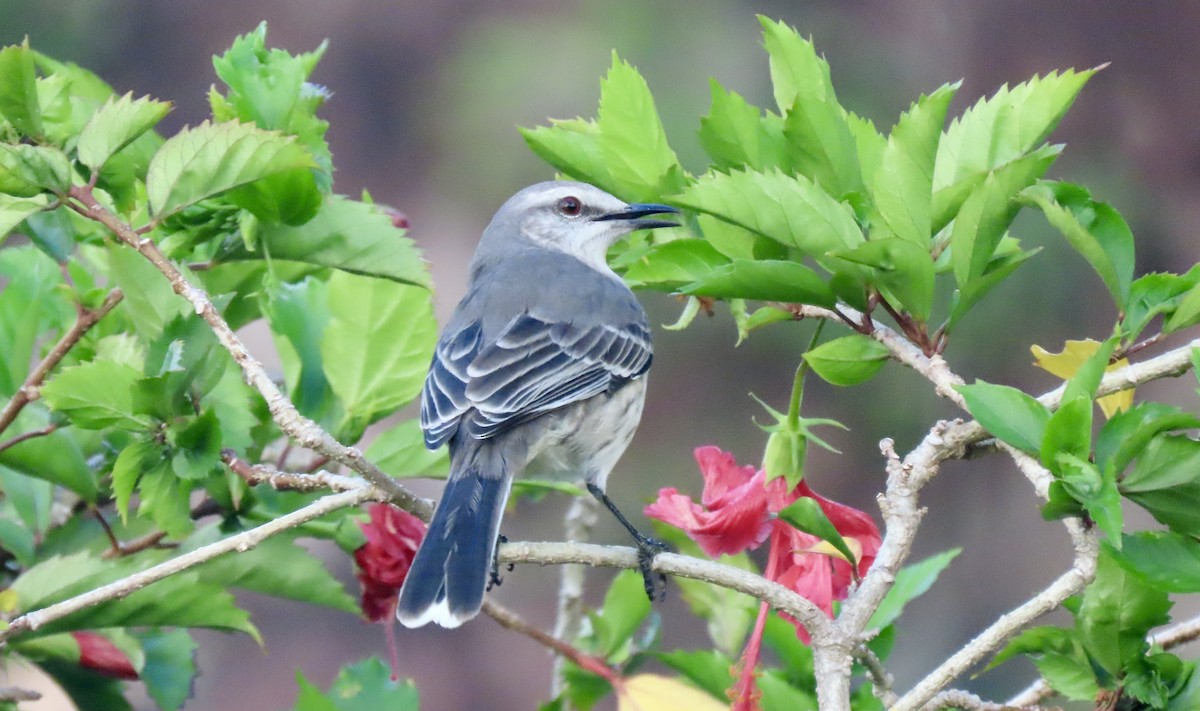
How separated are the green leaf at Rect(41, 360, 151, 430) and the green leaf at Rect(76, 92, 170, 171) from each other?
251 mm

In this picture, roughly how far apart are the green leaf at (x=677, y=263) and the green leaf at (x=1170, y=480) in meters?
0.54

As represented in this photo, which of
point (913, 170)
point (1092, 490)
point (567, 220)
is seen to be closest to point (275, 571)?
point (913, 170)

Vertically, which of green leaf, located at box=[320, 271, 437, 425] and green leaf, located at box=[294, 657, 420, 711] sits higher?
green leaf, located at box=[320, 271, 437, 425]

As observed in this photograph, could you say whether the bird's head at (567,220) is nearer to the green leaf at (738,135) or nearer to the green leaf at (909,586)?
the green leaf at (909,586)

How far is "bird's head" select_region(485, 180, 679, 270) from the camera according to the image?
3.10 meters

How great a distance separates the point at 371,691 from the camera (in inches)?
70.1

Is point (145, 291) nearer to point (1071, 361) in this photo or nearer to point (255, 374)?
point (255, 374)

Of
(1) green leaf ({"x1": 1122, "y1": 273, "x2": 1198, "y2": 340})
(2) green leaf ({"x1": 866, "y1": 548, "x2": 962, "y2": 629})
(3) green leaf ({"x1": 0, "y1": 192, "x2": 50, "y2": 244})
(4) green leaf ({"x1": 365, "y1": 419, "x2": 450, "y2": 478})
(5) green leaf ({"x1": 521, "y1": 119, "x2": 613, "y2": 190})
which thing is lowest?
(4) green leaf ({"x1": 365, "y1": 419, "x2": 450, "y2": 478})

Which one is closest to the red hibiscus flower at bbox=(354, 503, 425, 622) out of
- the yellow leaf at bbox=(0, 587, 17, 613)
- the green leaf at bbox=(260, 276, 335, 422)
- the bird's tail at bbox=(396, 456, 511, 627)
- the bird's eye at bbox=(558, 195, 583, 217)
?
the bird's tail at bbox=(396, 456, 511, 627)

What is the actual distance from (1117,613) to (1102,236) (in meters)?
0.40

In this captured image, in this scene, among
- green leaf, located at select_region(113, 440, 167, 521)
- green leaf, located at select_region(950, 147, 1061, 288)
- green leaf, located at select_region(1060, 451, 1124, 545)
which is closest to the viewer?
green leaf, located at select_region(1060, 451, 1124, 545)

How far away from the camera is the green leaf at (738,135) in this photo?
1.54 meters

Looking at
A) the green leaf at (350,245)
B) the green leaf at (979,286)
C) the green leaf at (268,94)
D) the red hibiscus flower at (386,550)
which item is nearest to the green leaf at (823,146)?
the green leaf at (979,286)

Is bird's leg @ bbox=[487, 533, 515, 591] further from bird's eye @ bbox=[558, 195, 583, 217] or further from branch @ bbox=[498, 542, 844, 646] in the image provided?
bird's eye @ bbox=[558, 195, 583, 217]
